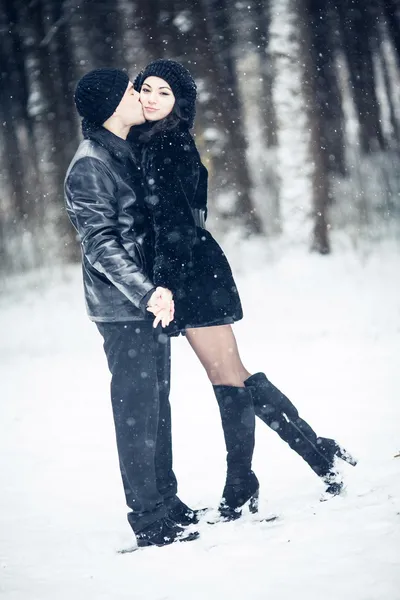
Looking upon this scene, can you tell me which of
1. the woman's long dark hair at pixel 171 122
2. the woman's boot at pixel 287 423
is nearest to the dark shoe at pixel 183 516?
the woman's boot at pixel 287 423

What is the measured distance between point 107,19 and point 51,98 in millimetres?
770

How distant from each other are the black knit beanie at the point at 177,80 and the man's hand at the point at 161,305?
58cm

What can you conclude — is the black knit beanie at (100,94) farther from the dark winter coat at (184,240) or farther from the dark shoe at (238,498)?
the dark shoe at (238,498)

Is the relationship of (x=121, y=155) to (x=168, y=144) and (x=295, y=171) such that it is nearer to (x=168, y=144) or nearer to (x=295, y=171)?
(x=168, y=144)

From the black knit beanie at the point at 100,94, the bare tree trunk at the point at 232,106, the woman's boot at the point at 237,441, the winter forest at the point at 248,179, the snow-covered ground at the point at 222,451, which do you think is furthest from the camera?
the bare tree trunk at the point at 232,106

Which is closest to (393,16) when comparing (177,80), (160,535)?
(177,80)

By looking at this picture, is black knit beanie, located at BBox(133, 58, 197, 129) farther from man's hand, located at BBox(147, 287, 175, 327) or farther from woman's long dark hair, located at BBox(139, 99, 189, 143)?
man's hand, located at BBox(147, 287, 175, 327)

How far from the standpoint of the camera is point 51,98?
5.43 metres

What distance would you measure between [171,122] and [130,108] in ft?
0.45

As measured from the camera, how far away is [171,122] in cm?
202

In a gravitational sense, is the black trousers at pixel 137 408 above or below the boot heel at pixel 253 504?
above

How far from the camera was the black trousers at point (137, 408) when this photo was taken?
2016 mm

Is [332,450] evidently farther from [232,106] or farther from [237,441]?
[232,106]

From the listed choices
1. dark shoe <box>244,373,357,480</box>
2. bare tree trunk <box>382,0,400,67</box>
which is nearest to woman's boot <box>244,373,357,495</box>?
dark shoe <box>244,373,357,480</box>
